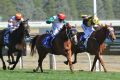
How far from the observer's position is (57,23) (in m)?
19.0

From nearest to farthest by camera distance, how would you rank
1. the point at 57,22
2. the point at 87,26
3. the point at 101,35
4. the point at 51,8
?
the point at 57,22
the point at 101,35
the point at 87,26
the point at 51,8

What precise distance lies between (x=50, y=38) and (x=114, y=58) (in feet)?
28.7

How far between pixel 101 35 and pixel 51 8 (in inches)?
1623

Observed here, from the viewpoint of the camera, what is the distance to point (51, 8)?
200ft

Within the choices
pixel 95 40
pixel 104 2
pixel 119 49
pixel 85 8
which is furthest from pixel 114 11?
pixel 95 40

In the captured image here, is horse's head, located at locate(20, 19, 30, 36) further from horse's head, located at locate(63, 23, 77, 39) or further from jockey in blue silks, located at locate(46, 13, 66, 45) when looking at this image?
horse's head, located at locate(63, 23, 77, 39)

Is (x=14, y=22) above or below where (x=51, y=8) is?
above

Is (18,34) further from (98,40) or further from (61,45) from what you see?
(98,40)

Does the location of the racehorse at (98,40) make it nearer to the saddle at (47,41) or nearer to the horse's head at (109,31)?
the horse's head at (109,31)

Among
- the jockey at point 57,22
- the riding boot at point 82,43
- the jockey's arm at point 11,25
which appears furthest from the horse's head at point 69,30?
the jockey's arm at point 11,25

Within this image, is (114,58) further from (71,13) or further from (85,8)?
(71,13)

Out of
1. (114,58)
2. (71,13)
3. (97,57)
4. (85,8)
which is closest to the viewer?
(97,57)

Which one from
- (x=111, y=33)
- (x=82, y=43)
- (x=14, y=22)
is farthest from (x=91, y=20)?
(x=14, y=22)

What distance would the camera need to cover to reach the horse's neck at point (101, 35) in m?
19.8
